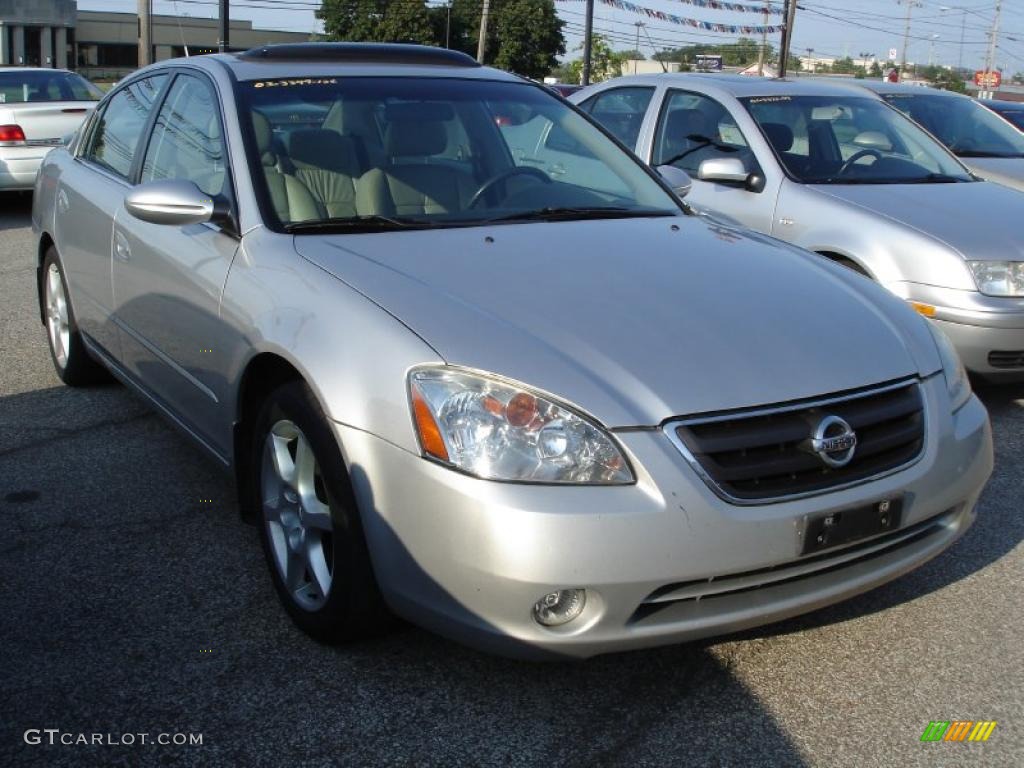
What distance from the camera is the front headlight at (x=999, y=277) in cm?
537

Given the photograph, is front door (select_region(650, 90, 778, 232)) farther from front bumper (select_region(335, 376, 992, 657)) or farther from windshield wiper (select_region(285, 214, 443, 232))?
front bumper (select_region(335, 376, 992, 657))

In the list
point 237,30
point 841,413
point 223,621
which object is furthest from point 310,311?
point 237,30

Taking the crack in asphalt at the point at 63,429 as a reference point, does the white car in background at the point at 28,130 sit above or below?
above

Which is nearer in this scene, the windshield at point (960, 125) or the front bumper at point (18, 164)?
the windshield at point (960, 125)

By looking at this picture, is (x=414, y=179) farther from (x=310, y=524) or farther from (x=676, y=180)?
(x=310, y=524)

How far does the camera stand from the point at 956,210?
5.86 m

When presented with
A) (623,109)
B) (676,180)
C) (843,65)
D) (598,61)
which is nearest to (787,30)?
(623,109)

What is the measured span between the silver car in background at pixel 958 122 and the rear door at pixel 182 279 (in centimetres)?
588

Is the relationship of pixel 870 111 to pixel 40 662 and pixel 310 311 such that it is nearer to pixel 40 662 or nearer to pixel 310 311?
pixel 310 311

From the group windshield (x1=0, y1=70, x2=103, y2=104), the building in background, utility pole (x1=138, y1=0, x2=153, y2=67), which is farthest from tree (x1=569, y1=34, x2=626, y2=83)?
windshield (x1=0, y1=70, x2=103, y2=104)

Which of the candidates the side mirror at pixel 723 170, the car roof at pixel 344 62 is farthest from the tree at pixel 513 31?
the car roof at pixel 344 62

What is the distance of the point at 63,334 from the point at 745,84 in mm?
4197

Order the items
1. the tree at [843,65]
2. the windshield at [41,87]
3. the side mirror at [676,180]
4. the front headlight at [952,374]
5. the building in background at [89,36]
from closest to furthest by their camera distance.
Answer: the front headlight at [952,374]
the side mirror at [676,180]
the windshield at [41,87]
the building in background at [89,36]
the tree at [843,65]

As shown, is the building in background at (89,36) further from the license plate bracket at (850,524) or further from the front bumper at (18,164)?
the license plate bracket at (850,524)
